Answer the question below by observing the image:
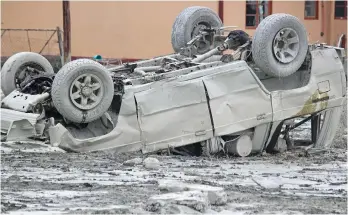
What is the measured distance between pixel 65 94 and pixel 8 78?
196cm

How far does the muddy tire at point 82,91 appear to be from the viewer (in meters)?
8.91

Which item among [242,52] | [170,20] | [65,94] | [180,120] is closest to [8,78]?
[65,94]

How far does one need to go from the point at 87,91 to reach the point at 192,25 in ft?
9.49

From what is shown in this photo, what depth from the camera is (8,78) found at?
1054cm

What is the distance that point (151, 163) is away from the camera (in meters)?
8.62

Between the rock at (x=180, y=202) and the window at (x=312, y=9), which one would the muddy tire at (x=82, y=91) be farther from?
the window at (x=312, y=9)

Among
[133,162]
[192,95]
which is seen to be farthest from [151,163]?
[192,95]

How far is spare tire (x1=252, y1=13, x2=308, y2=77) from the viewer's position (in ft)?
32.9

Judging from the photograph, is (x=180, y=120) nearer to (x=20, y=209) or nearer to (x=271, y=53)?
(x=271, y=53)

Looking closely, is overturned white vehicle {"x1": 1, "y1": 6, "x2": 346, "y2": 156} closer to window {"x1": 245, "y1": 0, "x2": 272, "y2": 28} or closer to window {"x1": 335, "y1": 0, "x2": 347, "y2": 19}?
window {"x1": 245, "y1": 0, "x2": 272, "y2": 28}

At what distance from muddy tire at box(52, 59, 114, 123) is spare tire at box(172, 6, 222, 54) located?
2504mm

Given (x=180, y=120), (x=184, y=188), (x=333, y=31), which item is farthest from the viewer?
(x=333, y=31)

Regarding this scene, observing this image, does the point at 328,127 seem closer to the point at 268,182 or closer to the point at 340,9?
the point at 268,182

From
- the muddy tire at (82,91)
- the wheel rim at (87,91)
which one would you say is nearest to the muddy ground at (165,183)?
the muddy tire at (82,91)
